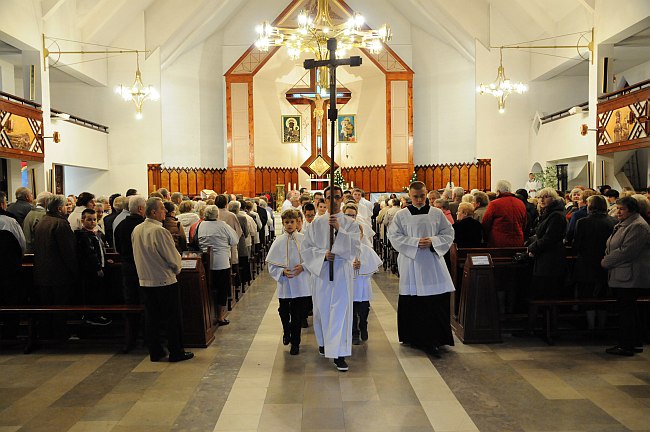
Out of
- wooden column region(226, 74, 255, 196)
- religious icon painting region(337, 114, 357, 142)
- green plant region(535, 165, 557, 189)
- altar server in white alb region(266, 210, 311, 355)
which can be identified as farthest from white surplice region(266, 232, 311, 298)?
religious icon painting region(337, 114, 357, 142)

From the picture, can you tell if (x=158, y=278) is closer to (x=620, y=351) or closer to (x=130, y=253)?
(x=130, y=253)

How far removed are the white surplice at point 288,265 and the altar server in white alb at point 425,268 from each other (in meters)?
1.02

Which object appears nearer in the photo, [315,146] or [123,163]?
[123,163]

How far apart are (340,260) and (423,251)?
997mm

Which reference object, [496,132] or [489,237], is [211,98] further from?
[489,237]

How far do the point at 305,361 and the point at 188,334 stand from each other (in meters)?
1.43

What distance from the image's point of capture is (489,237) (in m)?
8.00

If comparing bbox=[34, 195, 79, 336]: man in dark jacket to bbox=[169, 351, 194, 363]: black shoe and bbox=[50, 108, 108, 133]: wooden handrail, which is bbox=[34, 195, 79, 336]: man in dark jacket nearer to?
bbox=[169, 351, 194, 363]: black shoe

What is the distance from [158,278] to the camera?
606cm

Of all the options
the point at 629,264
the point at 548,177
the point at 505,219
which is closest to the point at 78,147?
the point at 548,177

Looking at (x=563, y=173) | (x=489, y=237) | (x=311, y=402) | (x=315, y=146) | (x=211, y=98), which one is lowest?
(x=311, y=402)

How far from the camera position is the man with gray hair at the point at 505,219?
779cm

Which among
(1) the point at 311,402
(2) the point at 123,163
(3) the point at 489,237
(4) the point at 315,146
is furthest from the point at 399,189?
(1) the point at 311,402

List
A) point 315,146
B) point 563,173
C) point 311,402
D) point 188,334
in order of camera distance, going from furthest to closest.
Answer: point 315,146 < point 563,173 < point 188,334 < point 311,402
